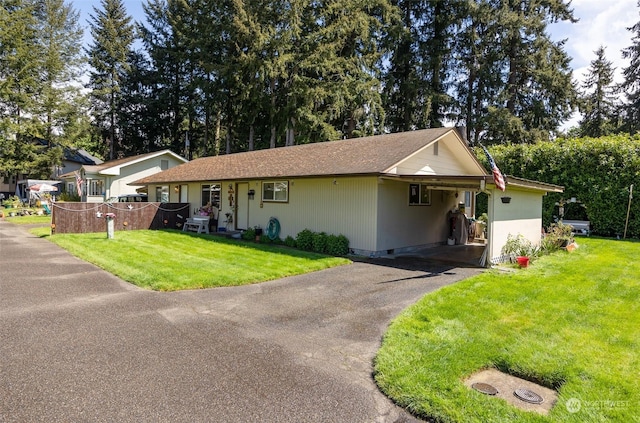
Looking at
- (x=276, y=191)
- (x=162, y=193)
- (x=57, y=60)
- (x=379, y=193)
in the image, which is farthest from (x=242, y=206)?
(x=57, y=60)

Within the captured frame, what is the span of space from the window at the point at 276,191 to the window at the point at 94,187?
19.0m

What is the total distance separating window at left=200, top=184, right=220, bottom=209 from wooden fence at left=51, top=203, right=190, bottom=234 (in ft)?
4.59

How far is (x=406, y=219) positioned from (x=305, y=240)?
3.23 metres

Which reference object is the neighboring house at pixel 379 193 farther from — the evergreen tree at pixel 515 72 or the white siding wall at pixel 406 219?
the evergreen tree at pixel 515 72

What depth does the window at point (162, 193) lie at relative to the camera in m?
21.4

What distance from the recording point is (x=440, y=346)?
13.6ft

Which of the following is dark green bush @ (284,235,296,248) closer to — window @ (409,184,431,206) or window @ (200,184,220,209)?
window @ (409,184,431,206)

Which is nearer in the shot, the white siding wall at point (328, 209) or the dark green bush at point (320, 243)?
the white siding wall at point (328, 209)

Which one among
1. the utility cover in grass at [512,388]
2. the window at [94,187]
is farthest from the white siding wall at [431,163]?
the window at [94,187]

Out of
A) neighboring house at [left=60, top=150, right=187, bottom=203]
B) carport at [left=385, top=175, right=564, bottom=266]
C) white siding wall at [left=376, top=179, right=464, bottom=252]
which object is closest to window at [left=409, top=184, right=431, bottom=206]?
white siding wall at [left=376, top=179, right=464, bottom=252]

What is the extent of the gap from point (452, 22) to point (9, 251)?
28518mm

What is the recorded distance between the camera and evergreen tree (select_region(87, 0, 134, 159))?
120ft

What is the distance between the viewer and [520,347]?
164 inches

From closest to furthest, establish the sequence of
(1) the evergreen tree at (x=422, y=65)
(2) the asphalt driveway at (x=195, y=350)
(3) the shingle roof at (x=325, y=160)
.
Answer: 1. (2) the asphalt driveway at (x=195, y=350)
2. (3) the shingle roof at (x=325, y=160)
3. (1) the evergreen tree at (x=422, y=65)
